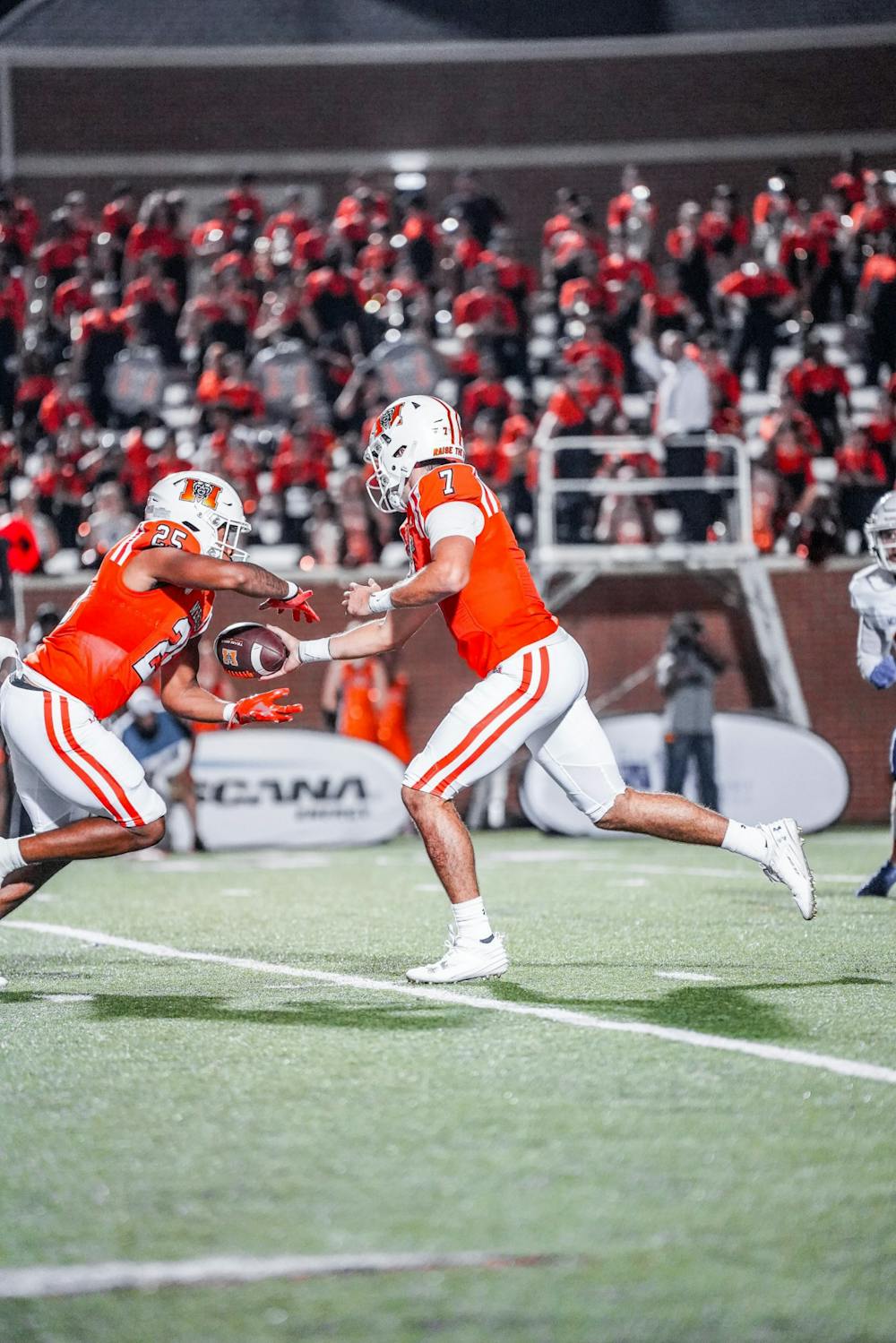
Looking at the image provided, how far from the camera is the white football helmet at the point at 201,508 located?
662 cm

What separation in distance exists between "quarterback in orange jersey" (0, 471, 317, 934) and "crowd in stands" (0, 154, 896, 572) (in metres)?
8.08

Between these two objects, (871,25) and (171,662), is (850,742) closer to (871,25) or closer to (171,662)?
(171,662)

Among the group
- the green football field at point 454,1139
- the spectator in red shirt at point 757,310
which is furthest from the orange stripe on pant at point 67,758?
the spectator in red shirt at point 757,310

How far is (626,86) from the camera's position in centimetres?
2425

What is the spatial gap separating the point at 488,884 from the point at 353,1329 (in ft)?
25.7

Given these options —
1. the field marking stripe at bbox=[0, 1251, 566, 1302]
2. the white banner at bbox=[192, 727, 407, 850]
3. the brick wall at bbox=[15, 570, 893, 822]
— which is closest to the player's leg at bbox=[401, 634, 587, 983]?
the field marking stripe at bbox=[0, 1251, 566, 1302]

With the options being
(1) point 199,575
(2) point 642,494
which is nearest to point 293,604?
(1) point 199,575

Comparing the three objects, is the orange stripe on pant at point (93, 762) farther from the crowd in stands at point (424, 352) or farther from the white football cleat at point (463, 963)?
the crowd in stands at point (424, 352)

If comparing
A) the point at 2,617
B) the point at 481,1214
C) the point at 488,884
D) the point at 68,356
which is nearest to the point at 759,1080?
the point at 481,1214

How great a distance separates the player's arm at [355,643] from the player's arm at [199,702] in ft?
0.41

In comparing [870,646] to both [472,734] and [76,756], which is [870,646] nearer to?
[472,734]

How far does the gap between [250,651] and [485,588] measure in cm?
88

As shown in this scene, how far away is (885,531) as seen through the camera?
28.8 ft

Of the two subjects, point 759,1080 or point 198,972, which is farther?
point 198,972
